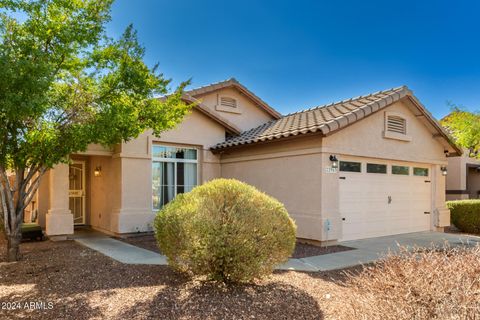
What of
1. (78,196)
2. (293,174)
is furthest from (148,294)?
(78,196)

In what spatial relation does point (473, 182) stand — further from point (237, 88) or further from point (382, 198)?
point (237, 88)

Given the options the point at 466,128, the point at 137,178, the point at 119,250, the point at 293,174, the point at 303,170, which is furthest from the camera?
the point at 466,128

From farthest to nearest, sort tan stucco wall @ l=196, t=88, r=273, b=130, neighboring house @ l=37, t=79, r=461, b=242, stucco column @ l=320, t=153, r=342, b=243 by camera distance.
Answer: tan stucco wall @ l=196, t=88, r=273, b=130 < neighboring house @ l=37, t=79, r=461, b=242 < stucco column @ l=320, t=153, r=342, b=243

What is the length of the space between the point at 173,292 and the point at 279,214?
2171 mm

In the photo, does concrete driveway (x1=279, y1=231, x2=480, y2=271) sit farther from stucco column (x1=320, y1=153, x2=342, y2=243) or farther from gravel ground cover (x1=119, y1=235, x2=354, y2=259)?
stucco column (x1=320, y1=153, x2=342, y2=243)

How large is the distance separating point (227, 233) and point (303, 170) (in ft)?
18.7

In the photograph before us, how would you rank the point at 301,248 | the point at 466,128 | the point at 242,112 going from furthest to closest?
the point at 466,128
the point at 242,112
the point at 301,248

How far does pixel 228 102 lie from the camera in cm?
1614

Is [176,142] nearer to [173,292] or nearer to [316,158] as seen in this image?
[316,158]

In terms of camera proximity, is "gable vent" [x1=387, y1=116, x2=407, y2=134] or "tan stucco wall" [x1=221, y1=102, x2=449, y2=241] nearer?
"tan stucco wall" [x1=221, y1=102, x2=449, y2=241]

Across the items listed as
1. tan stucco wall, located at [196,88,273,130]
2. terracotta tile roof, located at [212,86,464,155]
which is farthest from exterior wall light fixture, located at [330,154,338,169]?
tan stucco wall, located at [196,88,273,130]

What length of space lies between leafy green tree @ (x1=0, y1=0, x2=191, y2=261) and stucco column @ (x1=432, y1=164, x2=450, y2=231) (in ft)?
35.9

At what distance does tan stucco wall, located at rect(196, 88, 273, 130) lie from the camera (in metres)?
15.6

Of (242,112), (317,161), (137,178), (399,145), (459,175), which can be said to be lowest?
(459,175)
